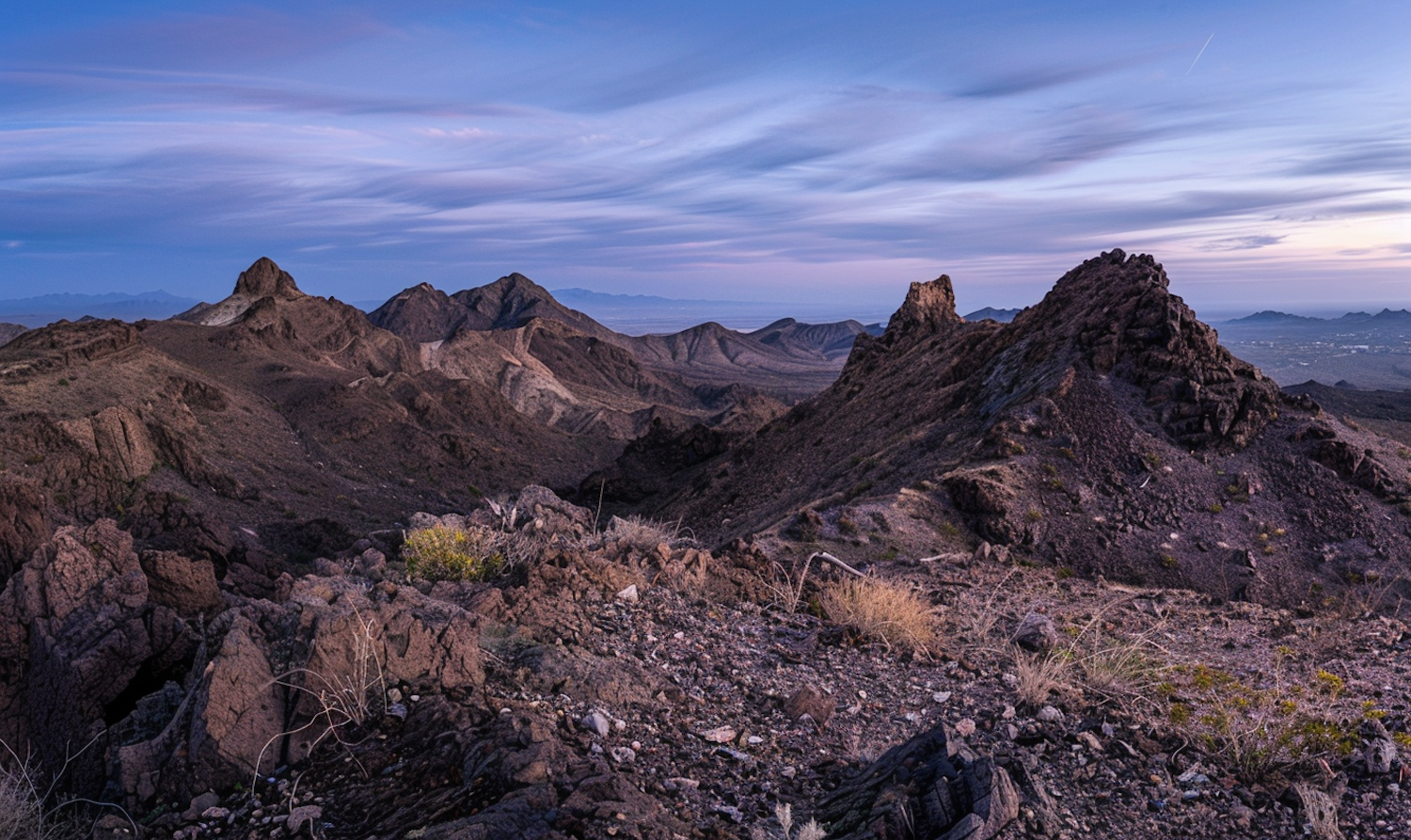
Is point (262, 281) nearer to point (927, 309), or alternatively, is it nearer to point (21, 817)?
point (927, 309)

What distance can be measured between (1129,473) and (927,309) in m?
14.5

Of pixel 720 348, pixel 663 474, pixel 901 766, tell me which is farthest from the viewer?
pixel 720 348

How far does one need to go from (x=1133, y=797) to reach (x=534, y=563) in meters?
4.34

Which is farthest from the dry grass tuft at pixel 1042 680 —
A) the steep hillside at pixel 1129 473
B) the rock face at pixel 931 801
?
the steep hillside at pixel 1129 473

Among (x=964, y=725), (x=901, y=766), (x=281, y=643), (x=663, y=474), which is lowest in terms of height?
(x=663, y=474)

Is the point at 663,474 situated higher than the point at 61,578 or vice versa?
the point at 61,578

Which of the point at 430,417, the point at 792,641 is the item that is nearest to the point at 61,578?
the point at 792,641

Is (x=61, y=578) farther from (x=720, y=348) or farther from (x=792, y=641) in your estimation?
(x=720, y=348)

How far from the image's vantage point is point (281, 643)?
5.06m

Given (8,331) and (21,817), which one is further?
(8,331)

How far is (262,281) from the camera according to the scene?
177 feet

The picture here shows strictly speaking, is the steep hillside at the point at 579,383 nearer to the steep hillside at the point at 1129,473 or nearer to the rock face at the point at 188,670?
the steep hillside at the point at 1129,473

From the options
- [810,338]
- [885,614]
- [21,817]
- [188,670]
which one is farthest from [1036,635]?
[810,338]

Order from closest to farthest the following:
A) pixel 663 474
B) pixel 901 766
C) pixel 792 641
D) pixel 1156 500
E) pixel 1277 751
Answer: pixel 901 766 < pixel 1277 751 < pixel 792 641 < pixel 1156 500 < pixel 663 474
